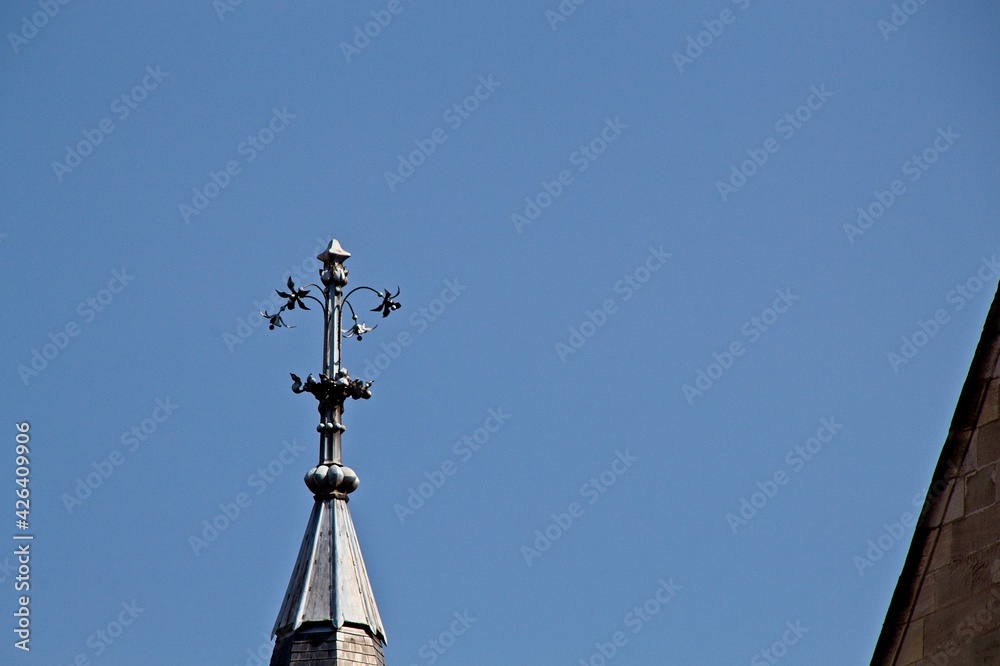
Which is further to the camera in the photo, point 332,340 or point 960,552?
point 332,340

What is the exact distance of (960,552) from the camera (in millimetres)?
15031

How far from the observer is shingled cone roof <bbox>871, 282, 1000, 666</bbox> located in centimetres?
1476

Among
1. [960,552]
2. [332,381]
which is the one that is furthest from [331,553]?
[960,552]

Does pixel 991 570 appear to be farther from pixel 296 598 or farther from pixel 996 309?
pixel 296 598

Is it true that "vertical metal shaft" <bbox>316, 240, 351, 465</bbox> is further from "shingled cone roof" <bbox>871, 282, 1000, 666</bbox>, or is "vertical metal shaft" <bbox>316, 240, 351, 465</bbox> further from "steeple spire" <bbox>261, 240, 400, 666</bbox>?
"shingled cone roof" <bbox>871, 282, 1000, 666</bbox>

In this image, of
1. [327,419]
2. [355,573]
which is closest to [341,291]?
[327,419]

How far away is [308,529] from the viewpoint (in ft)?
97.6

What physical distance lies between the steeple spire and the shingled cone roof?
13846 millimetres

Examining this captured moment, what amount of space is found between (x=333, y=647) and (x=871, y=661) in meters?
13.6

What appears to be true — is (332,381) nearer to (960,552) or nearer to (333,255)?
(333,255)

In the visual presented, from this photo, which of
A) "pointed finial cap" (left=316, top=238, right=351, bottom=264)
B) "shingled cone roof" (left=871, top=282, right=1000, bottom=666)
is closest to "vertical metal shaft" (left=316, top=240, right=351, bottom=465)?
"pointed finial cap" (left=316, top=238, right=351, bottom=264)

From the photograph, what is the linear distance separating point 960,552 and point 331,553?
1563 centimetres

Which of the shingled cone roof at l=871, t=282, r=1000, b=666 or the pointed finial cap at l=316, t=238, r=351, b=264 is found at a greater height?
the pointed finial cap at l=316, t=238, r=351, b=264

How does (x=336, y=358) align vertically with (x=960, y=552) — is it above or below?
above
